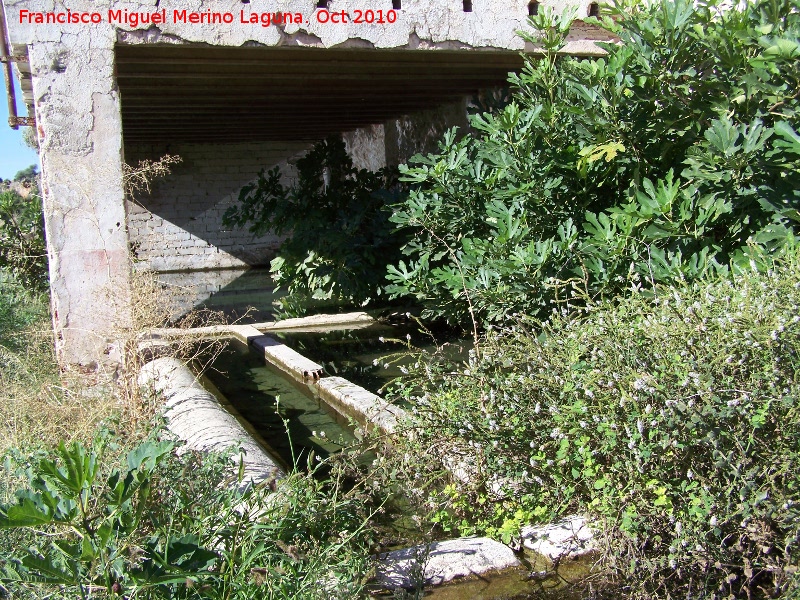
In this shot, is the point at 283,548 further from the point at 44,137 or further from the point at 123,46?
the point at 123,46

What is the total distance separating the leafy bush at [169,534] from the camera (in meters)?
1.65

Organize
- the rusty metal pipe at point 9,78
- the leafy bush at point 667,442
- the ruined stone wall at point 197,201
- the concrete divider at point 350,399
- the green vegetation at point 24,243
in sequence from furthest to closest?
the ruined stone wall at point 197,201, the green vegetation at point 24,243, the rusty metal pipe at point 9,78, the concrete divider at point 350,399, the leafy bush at point 667,442

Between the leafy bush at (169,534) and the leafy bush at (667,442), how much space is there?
1.85ft

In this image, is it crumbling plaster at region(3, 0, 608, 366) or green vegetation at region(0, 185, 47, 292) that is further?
green vegetation at region(0, 185, 47, 292)

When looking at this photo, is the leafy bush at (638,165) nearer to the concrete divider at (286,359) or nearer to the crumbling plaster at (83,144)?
the concrete divider at (286,359)

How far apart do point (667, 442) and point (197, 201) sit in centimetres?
1354

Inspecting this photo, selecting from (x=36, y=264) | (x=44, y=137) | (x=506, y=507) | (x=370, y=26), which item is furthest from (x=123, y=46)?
(x=506, y=507)

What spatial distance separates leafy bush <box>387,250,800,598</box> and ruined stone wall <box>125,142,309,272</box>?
41.1 feet

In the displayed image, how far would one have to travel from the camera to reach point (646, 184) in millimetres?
3965

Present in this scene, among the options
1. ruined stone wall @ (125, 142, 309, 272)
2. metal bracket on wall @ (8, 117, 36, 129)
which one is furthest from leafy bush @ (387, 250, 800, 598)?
ruined stone wall @ (125, 142, 309, 272)

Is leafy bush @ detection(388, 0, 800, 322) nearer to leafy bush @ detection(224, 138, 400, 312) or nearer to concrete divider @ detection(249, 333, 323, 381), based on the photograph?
concrete divider @ detection(249, 333, 323, 381)

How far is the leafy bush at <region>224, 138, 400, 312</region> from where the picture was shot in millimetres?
7184

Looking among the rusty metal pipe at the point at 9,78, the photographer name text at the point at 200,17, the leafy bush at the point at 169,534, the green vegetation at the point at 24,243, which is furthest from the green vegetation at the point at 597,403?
the green vegetation at the point at 24,243

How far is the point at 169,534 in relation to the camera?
182 centimetres
